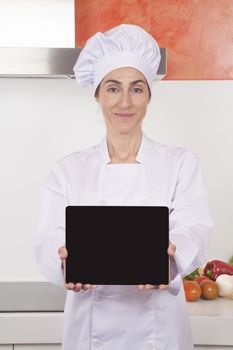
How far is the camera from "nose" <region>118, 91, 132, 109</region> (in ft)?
5.68

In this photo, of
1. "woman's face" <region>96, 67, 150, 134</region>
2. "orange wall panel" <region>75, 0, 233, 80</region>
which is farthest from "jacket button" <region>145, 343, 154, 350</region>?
"orange wall panel" <region>75, 0, 233, 80</region>

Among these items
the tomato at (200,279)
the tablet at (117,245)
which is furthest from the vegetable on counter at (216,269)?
the tablet at (117,245)

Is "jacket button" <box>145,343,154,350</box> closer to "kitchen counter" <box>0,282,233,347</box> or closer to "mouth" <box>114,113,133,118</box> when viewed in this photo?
"kitchen counter" <box>0,282,233,347</box>

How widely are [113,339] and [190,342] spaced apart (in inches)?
8.3

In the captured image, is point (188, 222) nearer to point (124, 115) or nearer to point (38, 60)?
point (124, 115)

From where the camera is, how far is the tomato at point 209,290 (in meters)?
2.42

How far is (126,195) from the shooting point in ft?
5.92

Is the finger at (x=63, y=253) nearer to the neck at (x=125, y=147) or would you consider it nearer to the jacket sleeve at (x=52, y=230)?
the jacket sleeve at (x=52, y=230)

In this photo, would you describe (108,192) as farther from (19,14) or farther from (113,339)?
(19,14)

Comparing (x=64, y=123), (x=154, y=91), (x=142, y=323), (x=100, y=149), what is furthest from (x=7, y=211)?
(x=142, y=323)

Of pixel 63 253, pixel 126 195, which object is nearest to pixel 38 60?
pixel 126 195

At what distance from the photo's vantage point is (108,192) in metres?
1.80

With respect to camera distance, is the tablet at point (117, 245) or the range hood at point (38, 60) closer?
the tablet at point (117, 245)

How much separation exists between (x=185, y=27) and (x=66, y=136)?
0.63m
